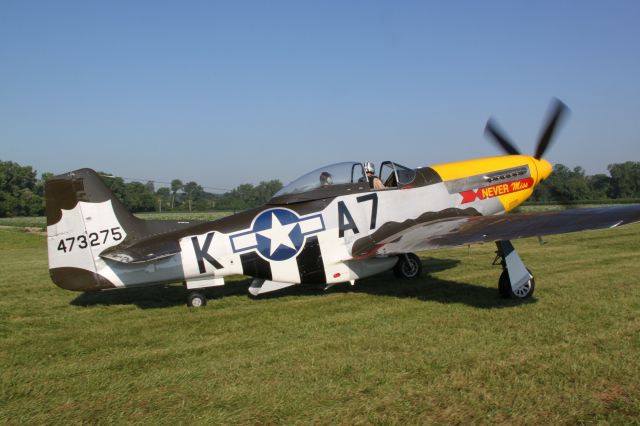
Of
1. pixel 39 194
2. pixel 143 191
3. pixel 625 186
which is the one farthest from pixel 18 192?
pixel 625 186

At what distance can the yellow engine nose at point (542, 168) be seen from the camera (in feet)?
37.4

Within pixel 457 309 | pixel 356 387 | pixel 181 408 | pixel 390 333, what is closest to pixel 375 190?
pixel 457 309

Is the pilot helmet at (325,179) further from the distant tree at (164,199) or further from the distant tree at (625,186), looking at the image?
the distant tree at (625,186)

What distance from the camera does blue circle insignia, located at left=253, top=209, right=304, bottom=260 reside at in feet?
26.1

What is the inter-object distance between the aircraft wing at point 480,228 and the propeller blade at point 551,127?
A: 410cm

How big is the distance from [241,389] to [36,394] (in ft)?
6.28

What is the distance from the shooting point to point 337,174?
8.75 meters

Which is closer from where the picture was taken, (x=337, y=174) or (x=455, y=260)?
(x=337, y=174)

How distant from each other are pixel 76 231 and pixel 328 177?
4.17 metres

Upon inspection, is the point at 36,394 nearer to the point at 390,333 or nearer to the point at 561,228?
the point at 390,333

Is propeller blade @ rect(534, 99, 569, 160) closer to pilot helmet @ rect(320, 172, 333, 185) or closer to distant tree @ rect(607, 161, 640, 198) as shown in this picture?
pilot helmet @ rect(320, 172, 333, 185)

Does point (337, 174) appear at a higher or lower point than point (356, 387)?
higher

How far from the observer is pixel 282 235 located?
803 cm

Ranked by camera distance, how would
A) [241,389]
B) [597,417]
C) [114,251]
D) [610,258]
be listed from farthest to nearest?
[610,258]
[114,251]
[241,389]
[597,417]
